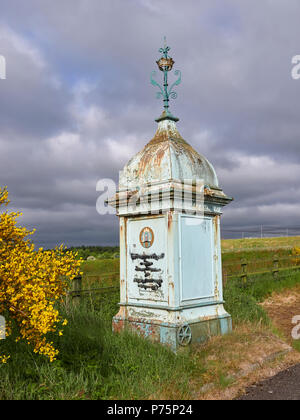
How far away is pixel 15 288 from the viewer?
426 centimetres

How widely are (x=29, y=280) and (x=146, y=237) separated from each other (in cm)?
277

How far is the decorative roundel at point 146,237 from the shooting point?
6657 millimetres

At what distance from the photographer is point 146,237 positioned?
673 cm

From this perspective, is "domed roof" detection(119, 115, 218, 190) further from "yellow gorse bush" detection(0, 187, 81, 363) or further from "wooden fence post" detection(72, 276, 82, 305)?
"yellow gorse bush" detection(0, 187, 81, 363)

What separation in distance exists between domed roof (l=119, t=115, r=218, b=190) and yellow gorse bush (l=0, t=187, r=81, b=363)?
2.55 metres

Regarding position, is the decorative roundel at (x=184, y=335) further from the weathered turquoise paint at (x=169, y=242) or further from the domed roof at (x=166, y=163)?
the domed roof at (x=166, y=163)

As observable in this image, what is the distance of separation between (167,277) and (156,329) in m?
0.88

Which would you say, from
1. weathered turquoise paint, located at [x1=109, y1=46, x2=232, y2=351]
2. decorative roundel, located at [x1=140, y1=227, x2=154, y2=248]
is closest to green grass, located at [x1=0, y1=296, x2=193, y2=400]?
weathered turquoise paint, located at [x1=109, y1=46, x2=232, y2=351]

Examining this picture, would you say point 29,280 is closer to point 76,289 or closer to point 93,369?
point 93,369

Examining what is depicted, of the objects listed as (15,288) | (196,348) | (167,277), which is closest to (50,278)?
(15,288)

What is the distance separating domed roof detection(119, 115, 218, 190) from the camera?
657cm

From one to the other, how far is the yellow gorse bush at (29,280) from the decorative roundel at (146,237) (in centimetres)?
220

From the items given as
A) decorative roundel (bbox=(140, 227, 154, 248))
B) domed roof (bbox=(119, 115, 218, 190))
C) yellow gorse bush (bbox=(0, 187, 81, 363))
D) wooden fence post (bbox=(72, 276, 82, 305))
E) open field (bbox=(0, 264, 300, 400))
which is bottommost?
open field (bbox=(0, 264, 300, 400))

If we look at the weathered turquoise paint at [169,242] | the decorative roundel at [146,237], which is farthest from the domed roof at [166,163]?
the decorative roundel at [146,237]
